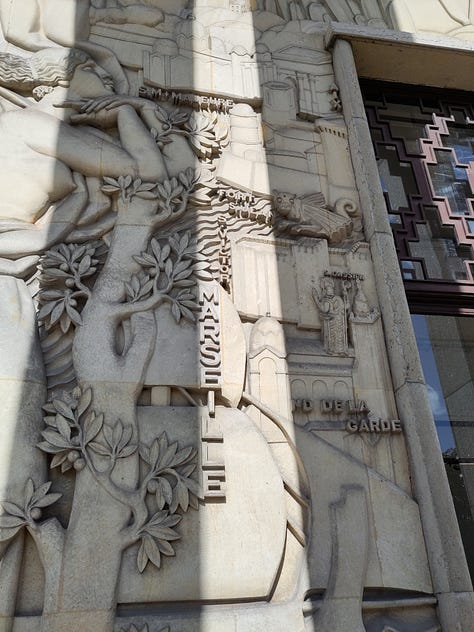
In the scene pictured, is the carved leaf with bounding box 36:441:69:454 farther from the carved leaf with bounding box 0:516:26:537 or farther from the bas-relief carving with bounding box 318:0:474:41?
the bas-relief carving with bounding box 318:0:474:41

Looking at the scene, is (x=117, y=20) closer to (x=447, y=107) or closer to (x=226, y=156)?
(x=226, y=156)

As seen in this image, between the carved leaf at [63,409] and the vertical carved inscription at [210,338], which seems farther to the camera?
the vertical carved inscription at [210,338]

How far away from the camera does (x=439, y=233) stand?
19.6ft

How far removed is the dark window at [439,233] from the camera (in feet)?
17.5

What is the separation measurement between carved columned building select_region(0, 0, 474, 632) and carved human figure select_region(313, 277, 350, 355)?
0.07 feet

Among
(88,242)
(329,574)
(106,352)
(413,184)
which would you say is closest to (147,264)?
(88,242)

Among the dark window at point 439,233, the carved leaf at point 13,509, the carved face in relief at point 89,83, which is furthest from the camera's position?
the dark window at point 439,233

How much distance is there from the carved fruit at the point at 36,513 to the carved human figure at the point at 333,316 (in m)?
2.39

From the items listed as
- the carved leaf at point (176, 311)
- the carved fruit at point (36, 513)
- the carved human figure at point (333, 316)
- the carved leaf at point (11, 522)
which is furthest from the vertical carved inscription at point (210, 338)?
the carved leaf at point (11, 522)

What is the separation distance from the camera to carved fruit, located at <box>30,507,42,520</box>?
3164 mm

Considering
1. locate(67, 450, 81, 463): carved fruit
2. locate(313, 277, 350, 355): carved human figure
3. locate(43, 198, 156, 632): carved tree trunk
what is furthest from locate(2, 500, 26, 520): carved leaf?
locate(313, 277, 350, 355): carved human figure

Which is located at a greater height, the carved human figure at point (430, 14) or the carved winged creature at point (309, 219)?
the carved human figure at point (430, 14)

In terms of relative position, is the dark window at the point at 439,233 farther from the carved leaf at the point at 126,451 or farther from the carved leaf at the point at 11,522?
the carved leaf at the point at 11,522

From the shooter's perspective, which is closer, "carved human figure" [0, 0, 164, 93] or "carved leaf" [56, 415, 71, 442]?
"carved leaf" [56, 415, 71, 442]
